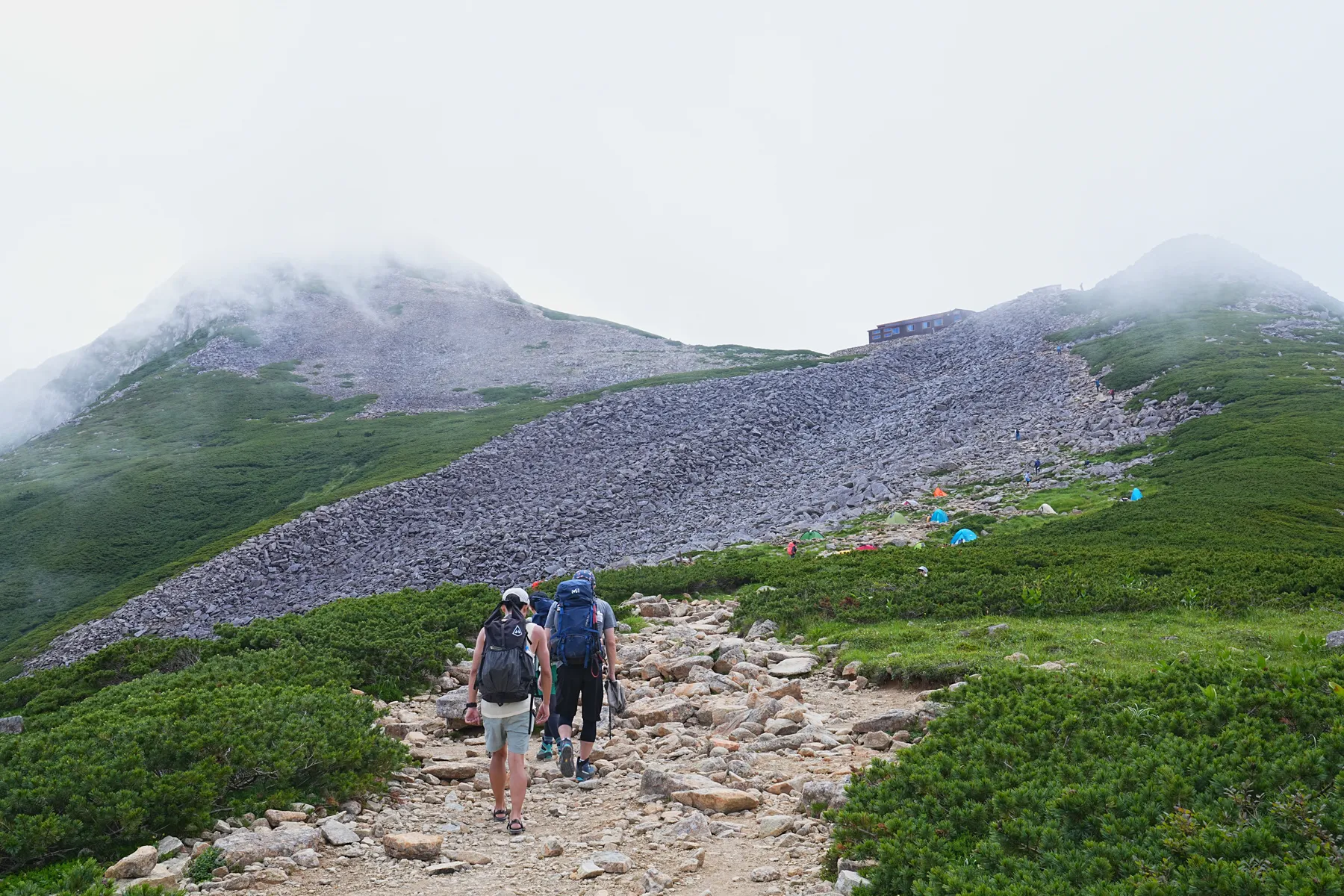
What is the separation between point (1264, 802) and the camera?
19.7ft

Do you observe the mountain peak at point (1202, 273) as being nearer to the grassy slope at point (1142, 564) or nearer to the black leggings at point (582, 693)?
the grassy slope at point (1142, 564)

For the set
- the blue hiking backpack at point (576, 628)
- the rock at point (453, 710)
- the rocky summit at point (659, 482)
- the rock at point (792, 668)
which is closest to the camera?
the blue hiking backpack at point (576, 628)

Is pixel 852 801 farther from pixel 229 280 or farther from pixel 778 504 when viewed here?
pixel 229 280

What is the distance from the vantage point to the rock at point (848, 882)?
6.94 meters

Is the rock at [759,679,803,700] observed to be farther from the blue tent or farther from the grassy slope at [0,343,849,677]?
the grassy slope at [0,343,849,677]

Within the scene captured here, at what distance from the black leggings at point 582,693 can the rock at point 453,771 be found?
1.50m

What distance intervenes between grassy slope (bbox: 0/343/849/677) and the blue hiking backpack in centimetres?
5003

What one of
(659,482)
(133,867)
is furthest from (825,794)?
(659,482)

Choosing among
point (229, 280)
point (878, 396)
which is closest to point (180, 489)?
point (878, 396)

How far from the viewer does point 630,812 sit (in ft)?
32.2

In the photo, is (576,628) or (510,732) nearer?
(510,732)

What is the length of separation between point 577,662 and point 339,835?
3.95 meters

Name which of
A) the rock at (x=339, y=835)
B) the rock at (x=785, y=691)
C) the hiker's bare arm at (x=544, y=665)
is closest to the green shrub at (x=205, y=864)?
the rock at (x=339, y=835)

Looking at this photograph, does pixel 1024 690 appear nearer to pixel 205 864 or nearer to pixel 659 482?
pixel 205 864
